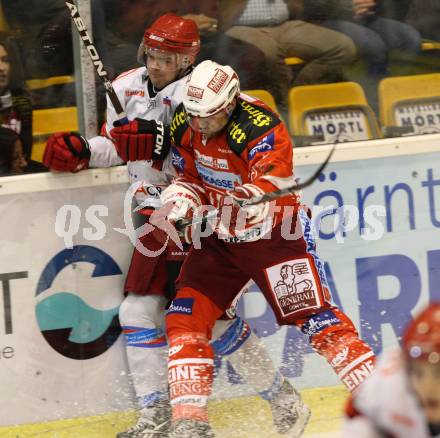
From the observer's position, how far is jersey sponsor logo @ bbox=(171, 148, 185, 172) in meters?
3.83

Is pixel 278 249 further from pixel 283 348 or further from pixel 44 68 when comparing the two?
pixel 44 68

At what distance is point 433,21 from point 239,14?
78 cm

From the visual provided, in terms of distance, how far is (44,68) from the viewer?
13.0ft

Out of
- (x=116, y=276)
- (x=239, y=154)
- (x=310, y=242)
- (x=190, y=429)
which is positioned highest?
(x=239, y=154)

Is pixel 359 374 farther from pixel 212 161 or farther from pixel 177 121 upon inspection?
pixel 177 121

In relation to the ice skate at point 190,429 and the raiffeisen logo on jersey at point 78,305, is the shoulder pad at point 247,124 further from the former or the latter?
the ice skate at point 190,429

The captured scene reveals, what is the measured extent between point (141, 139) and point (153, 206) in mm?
289

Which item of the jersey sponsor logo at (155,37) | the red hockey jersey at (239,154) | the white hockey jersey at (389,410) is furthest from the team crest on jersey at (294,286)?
the white hockey jersey at (389,410)

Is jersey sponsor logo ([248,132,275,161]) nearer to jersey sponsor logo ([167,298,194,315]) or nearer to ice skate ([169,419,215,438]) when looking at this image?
jersey sponsor logo ([167,298,194,315])

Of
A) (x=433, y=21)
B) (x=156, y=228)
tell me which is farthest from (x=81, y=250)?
(x=433, y=21)

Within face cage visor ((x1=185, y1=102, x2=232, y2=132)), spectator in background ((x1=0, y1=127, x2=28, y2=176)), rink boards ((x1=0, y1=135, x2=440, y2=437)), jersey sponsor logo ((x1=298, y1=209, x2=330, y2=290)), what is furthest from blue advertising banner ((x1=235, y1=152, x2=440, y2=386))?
spectator in background ((x1=0, y1=127, x2=28, y2=176))

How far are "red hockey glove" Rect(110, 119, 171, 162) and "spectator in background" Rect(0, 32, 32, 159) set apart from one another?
0.33 m

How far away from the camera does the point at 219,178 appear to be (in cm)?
374

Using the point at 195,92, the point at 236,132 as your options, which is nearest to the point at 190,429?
the point at 236,132
